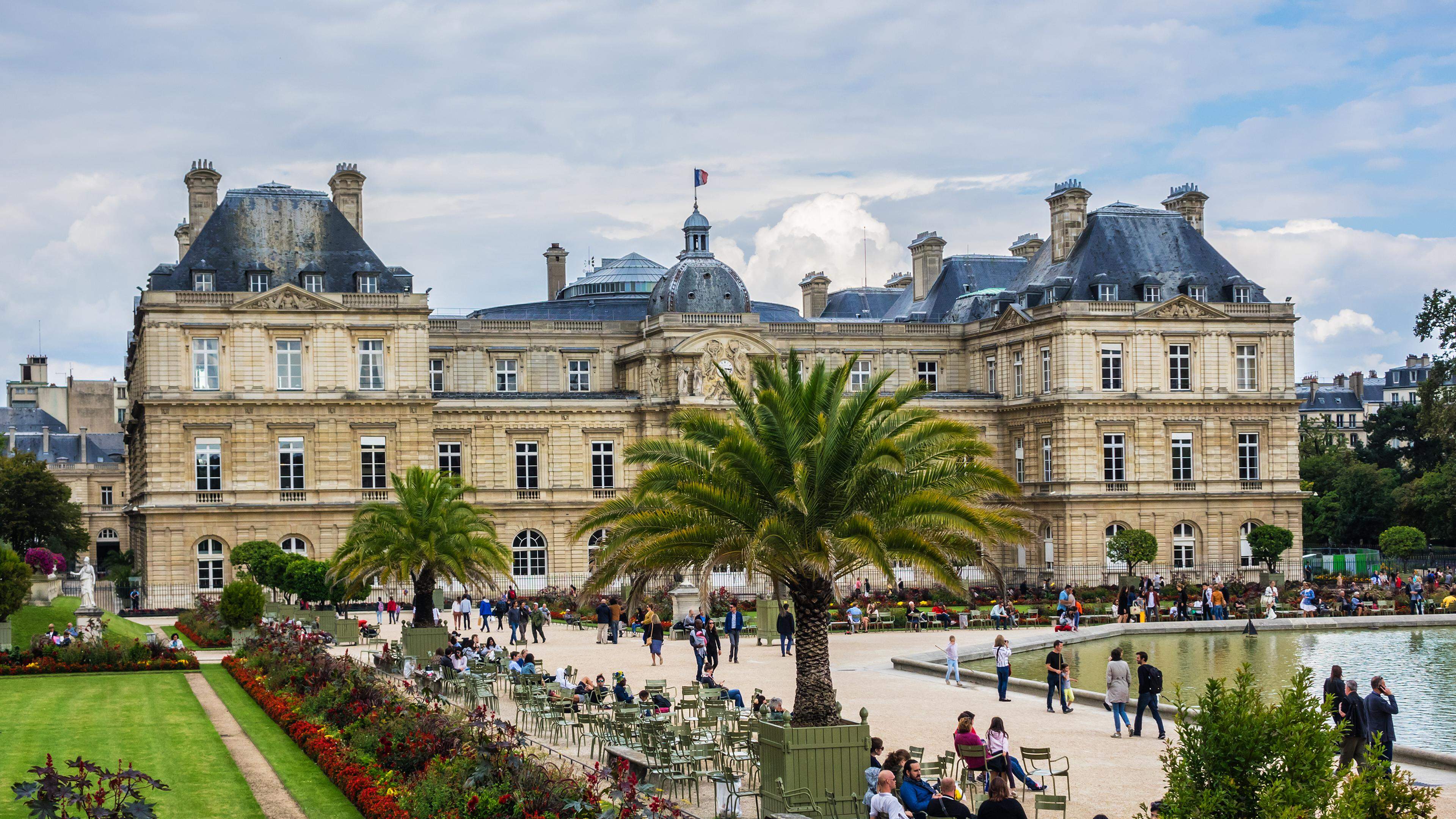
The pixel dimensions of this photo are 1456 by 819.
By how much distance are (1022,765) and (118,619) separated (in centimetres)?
3837

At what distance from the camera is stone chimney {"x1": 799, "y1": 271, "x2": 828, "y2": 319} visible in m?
89.3

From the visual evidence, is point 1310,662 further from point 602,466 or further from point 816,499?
point 602,466

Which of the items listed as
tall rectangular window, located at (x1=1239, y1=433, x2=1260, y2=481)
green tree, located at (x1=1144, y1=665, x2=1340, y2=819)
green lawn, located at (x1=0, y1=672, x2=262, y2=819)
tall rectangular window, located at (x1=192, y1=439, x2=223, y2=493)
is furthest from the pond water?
tall rectangular window, located at (x1=192, y1=439, x2=223, y2=493)

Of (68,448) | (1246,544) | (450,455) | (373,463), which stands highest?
(68,448)

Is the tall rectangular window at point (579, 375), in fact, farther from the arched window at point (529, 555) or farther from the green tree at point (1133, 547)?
the green tree at point (1133, 547)

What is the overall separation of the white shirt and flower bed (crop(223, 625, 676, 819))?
250 centimetres

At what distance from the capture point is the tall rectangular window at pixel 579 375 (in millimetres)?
70625

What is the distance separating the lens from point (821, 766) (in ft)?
70.2

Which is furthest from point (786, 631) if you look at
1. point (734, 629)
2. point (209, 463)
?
point (209, 463)

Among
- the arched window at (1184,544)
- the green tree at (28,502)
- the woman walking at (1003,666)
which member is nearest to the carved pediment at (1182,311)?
the arched window at (1184,544)

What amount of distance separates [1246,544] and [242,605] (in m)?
43.9

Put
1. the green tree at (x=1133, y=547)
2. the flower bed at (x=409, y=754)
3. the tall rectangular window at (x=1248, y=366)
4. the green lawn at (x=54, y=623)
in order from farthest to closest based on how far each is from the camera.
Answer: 1. the tall rectangular window at (x=1248, y=366)
2. the green tree at (x=1133, y=547)
3. the green lawn at (x=54, y=623)
4. the flower bed at (x=409, y=754)

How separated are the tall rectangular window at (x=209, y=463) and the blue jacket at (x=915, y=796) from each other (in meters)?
45.7

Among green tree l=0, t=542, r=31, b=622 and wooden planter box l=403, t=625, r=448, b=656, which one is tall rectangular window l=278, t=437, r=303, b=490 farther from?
wooden planter box l=403, t=625, r=448, b=656
